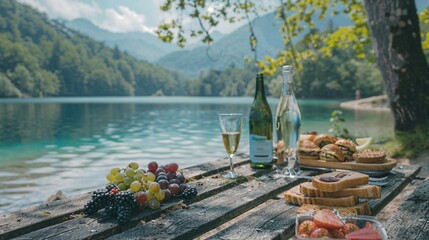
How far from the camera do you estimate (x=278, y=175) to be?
2.80m

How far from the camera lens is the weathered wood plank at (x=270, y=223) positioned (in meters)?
1.63

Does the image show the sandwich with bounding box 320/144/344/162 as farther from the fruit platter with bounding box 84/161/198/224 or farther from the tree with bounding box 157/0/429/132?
the tree with bounding box 157/0/429/132

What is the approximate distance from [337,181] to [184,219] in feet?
2.46

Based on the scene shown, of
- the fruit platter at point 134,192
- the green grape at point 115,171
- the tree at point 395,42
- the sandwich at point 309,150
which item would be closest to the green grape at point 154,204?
the fruit platter at point 134,192

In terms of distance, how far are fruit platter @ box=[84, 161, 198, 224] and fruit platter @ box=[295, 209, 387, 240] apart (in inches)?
27.9

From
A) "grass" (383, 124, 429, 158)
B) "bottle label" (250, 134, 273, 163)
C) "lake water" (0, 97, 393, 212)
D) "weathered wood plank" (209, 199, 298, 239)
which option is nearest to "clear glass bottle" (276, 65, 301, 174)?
"bottle label" (250, 134, 273, 163)

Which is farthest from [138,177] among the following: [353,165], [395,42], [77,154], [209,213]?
[77,154]

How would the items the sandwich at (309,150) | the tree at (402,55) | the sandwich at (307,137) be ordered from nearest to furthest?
the sandwich at (309,150) → the sandwich at (307,137) → the tree at (402,55)

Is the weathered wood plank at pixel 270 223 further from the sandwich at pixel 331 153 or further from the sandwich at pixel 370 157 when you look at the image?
A: the sandwich at pixel 331 153

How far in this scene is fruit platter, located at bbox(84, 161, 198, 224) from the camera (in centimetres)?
180

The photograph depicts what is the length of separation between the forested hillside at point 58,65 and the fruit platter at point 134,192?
94.5 metres

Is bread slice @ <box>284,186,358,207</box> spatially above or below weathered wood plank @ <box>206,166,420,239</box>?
above

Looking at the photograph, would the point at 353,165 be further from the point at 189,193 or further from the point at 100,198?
the point at 100,198

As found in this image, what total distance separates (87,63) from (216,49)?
131 metres
